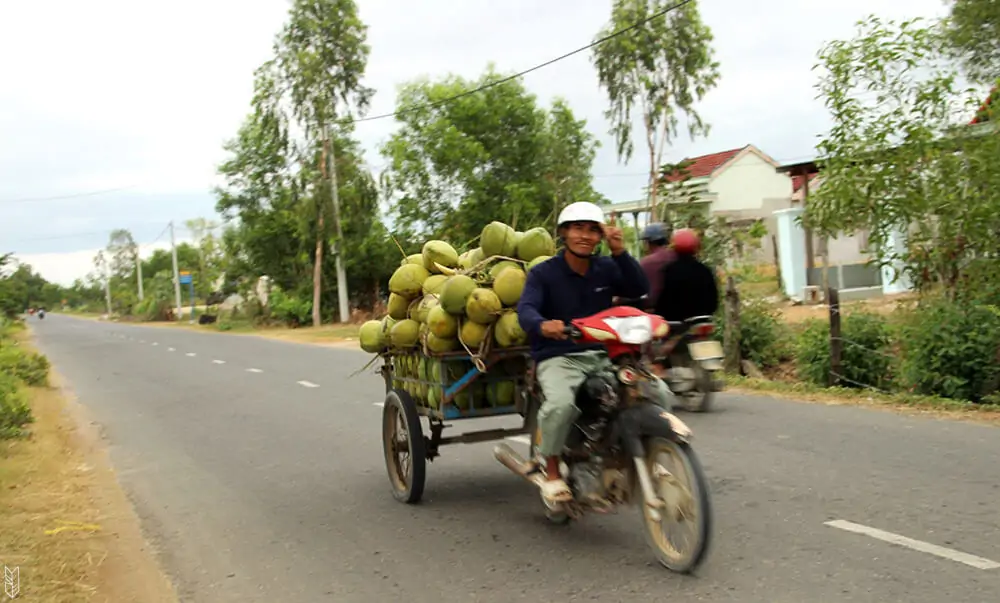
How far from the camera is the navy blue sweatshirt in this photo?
5.09 metres

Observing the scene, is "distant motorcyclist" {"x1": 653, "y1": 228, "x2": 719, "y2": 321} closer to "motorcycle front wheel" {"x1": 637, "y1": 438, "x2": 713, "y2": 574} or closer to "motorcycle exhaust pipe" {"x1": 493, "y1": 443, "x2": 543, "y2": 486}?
"motorcycle exhaust pipe" {"x1": 493, "y1": 443, "x2": 543, "y2": 486}

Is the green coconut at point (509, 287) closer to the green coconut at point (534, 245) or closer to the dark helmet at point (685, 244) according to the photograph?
the green coconut at point (534, 245)

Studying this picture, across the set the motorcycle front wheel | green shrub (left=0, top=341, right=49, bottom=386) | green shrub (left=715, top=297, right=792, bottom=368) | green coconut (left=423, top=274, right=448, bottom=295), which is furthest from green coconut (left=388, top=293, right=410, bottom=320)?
green shrub (left=0, top=341, right=49, bottom=386)

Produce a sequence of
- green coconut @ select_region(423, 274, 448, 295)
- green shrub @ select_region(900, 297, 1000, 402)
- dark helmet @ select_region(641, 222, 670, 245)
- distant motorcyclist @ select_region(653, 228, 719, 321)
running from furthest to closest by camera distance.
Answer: green shrub @ select_region(900, 297, 1000, 402) → dark helmet @ select_region(641, 222, 670, 245) → distant motorcyclist @ select_region(653, 228, 719, 321) → green coconut @ select_region(423, 274, 448, 295)

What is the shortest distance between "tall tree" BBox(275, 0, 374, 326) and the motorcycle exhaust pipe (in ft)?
110

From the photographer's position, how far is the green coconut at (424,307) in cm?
608

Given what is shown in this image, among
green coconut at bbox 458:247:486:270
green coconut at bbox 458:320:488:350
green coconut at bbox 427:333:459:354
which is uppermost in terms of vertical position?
green coconut at bbox 458:247:486:270

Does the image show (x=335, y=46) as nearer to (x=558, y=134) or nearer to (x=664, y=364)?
(x=558, y=134)

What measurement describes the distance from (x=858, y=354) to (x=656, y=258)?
3945mm

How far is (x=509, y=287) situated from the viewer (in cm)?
573

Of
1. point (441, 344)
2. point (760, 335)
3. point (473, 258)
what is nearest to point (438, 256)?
point (473, 258)

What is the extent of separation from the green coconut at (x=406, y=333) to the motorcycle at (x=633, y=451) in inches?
66.0

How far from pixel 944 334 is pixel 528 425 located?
6.49m

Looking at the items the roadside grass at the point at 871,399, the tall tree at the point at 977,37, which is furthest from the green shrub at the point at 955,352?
the tall tree at the point at 977,37
